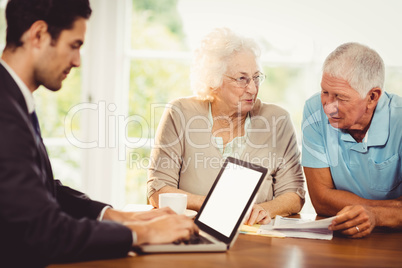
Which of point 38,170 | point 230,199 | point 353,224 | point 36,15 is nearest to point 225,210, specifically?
point 230,199

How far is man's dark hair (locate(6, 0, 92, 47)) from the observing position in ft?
3.94

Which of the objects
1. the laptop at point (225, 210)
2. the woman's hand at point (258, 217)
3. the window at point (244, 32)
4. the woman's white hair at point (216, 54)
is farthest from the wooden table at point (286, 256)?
the window at point (244, 32)

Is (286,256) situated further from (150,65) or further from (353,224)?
(150,65)

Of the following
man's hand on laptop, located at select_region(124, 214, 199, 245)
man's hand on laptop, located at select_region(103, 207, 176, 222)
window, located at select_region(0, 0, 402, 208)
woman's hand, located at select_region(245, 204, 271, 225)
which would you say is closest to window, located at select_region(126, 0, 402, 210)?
window, located at select_region(0, 0, 402, 208)

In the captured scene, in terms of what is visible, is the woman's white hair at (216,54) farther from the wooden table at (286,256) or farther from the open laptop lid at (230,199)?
the wooden table at (286,256)

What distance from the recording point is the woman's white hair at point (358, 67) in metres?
1.85

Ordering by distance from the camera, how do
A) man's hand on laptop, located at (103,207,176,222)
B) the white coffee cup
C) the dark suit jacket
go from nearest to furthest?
the dark suit jacket < man's hand on laptop, located at (103,207,176,222) < the white coffee cup

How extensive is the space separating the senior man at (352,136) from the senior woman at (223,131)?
17cm

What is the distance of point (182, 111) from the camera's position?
2.21m

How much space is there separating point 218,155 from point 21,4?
1227 millimetres

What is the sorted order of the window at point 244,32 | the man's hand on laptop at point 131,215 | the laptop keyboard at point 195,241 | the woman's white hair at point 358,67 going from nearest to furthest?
the laptop keyboard at point 195,241 → the man's hand on laptop at point 131,215 → the woman's white hair at point 358,67 → the window at point 244,32

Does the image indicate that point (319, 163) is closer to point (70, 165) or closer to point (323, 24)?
point (323, 24)

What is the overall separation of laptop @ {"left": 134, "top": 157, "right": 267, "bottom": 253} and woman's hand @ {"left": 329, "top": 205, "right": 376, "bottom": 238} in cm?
37

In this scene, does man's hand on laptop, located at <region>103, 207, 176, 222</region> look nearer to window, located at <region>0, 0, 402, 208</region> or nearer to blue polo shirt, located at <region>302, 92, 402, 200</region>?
blue polo shirt, located at <region>302, 92, 402, 200</region>
